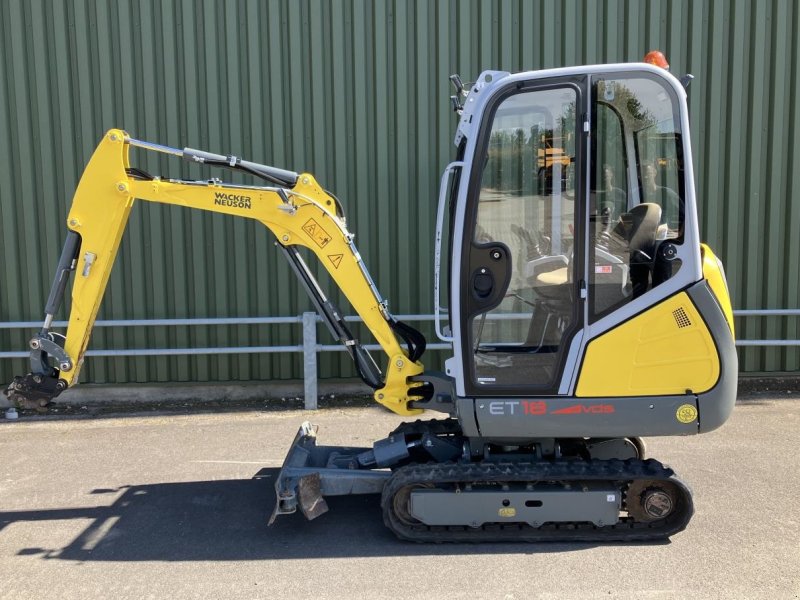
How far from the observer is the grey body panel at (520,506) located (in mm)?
4336

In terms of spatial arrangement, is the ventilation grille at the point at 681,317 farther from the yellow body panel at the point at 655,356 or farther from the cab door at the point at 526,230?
the cab door at the point at 526,230

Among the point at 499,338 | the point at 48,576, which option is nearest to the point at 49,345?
the point at 48,576

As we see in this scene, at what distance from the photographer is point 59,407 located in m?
7.86

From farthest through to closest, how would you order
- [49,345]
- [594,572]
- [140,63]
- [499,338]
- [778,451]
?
1. [140,63]
2. [778,451]
3. [49,345]
4. [499,338]
5. [594,572]

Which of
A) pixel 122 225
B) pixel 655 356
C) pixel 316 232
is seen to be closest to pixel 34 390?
pixel 122 225

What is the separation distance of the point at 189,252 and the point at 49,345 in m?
3.32

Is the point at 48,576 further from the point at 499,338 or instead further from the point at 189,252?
the point at 189,252

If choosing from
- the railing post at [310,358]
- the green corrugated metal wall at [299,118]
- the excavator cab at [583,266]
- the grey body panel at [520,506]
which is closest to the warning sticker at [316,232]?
the excavator cab at [583,266]

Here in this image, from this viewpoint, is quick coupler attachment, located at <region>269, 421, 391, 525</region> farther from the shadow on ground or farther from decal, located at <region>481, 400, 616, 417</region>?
decal, located at <region>481, 400, 616, 417</region>

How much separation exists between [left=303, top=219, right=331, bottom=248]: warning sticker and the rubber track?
1.62 meters

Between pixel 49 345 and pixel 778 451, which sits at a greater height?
pixel 49 345

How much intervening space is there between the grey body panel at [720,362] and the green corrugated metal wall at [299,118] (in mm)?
4234

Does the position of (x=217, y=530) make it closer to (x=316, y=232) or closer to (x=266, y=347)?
(x=316, y=232)

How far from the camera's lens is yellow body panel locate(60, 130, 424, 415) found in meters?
4.80
